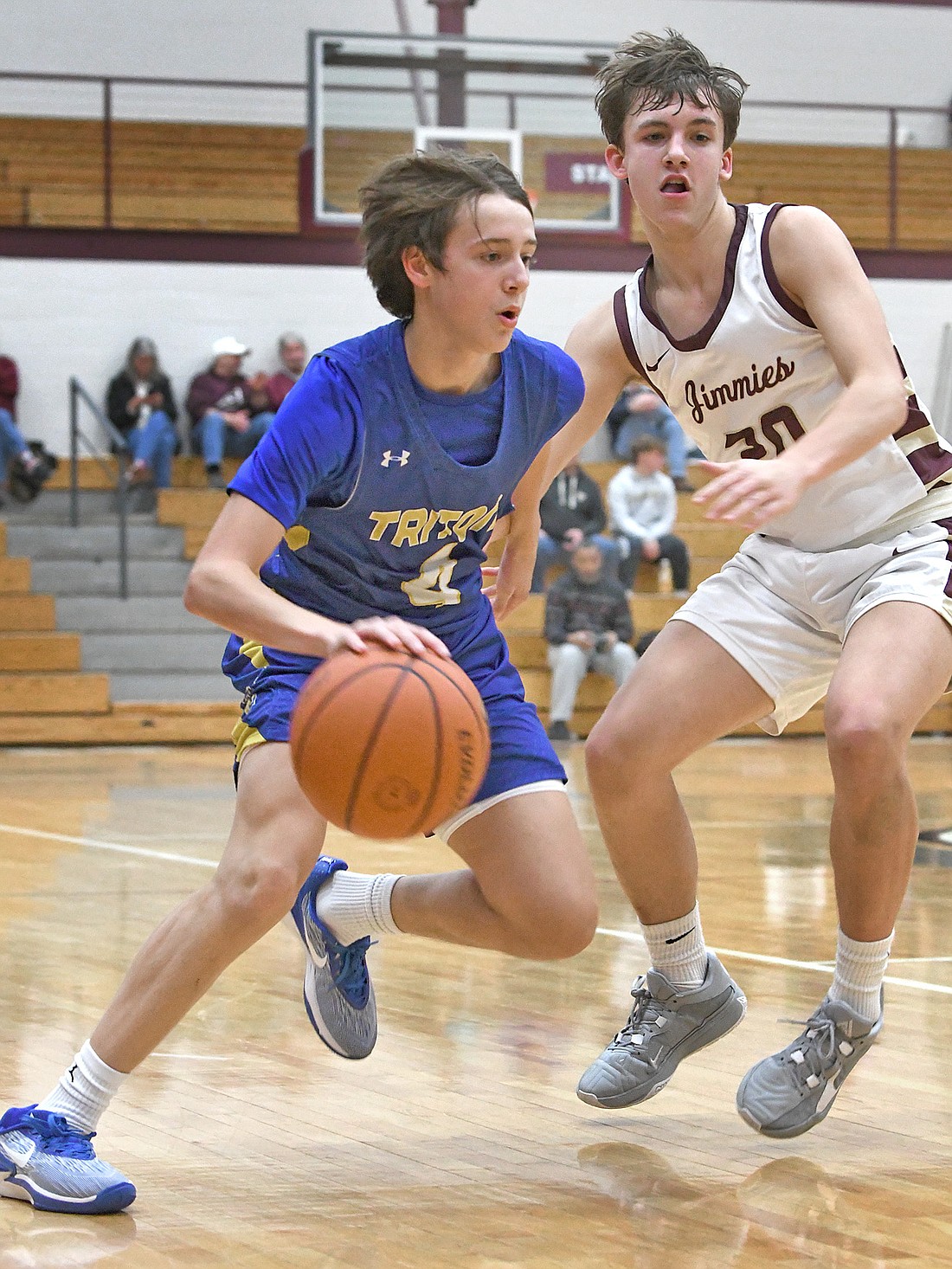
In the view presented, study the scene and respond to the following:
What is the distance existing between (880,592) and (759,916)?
2.66m

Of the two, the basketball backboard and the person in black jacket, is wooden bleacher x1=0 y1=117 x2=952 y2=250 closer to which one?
the person in black jacket

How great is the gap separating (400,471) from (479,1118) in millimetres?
1232

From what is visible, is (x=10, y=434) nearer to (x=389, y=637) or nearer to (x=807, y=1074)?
(x=807, y=1074)

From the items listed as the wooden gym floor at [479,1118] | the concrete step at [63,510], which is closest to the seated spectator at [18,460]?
the concrete step at [63,510]

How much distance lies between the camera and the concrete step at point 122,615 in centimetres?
1290

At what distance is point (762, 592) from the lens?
3338 millimetres

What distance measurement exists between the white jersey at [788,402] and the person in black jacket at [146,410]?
1133 centimetres

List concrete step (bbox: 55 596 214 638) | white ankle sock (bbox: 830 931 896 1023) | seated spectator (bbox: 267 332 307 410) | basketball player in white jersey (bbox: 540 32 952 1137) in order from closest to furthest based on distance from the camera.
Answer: basketball player in white jersey (bbox: 540 32 952 1137) → white ankle sock (bbox: 830 931 896 1023) → concrete step (bbox: 55 596 214 638) → seated spectator (bbox: 267 332 307 410)

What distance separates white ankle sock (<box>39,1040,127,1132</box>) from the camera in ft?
9.18

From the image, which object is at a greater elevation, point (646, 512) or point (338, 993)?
point (646, 512)

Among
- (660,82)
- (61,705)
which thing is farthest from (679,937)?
(61,705)

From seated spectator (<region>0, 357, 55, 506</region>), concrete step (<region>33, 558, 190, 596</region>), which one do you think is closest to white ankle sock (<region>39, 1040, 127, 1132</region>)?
concrete step (<region>33, 558, 190, 596</region>)

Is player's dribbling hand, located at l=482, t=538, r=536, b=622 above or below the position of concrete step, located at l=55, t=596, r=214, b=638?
above

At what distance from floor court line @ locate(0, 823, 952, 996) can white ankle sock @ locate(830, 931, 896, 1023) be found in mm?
1314
